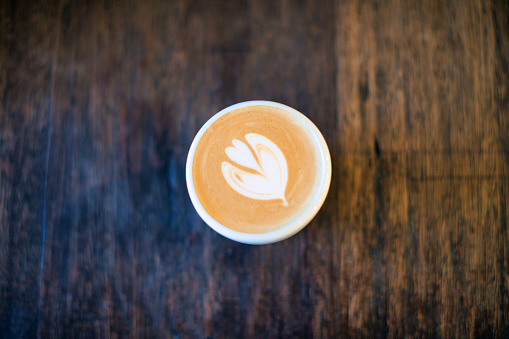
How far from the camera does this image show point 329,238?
0.78 metres

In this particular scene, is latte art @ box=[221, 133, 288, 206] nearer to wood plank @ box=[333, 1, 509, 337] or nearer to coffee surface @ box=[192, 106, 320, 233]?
coffee surface @ box=[192, 106, 320, 233]

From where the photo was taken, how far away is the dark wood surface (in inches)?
30.2

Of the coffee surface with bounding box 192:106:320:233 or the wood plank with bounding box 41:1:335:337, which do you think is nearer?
the coffee surface with bounding box 192:106:320:233

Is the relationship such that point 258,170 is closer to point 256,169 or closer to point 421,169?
point 256,169

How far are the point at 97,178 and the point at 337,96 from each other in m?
0.68

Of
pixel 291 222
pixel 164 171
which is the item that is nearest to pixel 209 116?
pixel 164 171

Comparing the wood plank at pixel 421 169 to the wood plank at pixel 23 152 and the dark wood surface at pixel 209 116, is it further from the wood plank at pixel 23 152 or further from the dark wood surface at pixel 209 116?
the wood plank at pixel 23 152

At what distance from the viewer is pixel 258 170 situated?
68 centimetres

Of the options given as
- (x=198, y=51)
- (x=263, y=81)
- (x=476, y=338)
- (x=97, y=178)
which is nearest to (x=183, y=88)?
(x=198, y=51)

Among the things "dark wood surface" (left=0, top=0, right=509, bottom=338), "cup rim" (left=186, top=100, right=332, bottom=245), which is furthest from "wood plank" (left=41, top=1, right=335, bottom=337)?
"cup rim" (left=186, top=100, right=332, bottom=245)

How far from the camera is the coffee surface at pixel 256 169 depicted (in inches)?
26.0

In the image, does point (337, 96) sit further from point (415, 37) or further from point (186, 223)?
point (186, 223)

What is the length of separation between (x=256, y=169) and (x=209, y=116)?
9.9 inches

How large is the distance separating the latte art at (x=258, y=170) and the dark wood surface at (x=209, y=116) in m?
0.18
